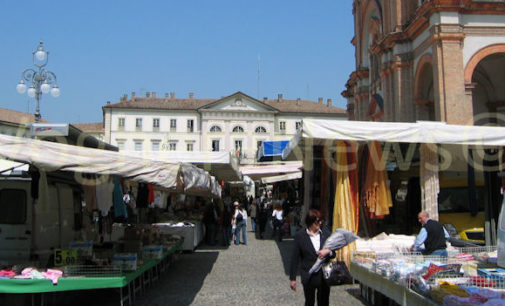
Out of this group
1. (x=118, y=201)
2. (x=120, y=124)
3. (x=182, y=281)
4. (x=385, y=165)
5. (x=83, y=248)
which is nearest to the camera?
(x=83, y=248)

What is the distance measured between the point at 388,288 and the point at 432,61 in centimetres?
1323

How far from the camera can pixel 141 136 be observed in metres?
67.8

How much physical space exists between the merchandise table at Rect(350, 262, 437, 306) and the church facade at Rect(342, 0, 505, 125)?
10464 millimetres

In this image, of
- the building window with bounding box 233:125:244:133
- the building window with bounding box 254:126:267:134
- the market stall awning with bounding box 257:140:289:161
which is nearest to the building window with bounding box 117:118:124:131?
the building window with bounding box 233:125:244:133

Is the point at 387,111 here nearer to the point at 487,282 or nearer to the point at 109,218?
the point at 109,218

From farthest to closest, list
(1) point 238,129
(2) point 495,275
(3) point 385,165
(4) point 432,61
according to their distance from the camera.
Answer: (1) point 238,129, (4) point 432,61, (3) point 385,165, (2) point 495,275

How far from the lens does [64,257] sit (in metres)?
6.64

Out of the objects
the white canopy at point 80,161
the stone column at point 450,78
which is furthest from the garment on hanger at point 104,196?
the stone column at point 450,78

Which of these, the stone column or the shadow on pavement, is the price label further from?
the stone column

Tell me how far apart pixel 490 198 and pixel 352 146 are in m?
3.33

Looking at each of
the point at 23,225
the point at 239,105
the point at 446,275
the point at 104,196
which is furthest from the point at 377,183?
the point at 239,105

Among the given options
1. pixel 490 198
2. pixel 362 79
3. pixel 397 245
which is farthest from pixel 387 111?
pixel 397 245

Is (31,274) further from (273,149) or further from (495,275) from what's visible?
(273,149)

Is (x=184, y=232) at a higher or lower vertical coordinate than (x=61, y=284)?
lower
